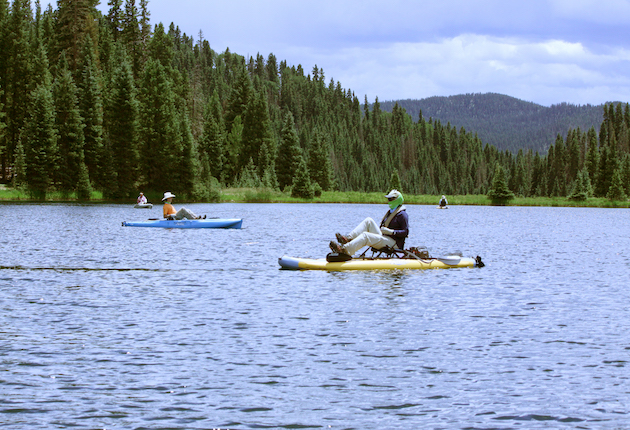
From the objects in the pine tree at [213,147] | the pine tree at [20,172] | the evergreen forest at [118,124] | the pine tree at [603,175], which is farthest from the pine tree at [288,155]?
the pine tree at [603,175]

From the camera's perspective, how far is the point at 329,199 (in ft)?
363

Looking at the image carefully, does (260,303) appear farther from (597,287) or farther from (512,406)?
(597,287)

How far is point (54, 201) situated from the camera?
75.8 metres

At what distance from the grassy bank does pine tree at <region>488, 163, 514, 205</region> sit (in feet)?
4.62

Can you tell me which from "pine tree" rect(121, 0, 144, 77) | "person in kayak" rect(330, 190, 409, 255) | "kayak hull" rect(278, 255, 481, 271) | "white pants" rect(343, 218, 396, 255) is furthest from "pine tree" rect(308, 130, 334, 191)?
"white pants" rect(343, 218, 396, 255)

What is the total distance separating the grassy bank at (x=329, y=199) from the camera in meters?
73.4

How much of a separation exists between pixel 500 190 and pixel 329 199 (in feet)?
116

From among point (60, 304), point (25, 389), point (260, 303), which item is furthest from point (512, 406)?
point (60, 304)

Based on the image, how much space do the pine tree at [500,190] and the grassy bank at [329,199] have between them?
1409 mm

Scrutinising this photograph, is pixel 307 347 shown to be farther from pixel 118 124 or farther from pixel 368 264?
pixel 118 124

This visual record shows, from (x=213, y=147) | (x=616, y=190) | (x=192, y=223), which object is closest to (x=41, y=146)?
(x=213, y=147)

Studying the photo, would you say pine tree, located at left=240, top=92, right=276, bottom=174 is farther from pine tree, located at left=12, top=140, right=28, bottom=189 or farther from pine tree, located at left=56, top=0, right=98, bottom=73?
pine tree, located at left=12, top=140, right=28, bottom=189

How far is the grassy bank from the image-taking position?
73.4m

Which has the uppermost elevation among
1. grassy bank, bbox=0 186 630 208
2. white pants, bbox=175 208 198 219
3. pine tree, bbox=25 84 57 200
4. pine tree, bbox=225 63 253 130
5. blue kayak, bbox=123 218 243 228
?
pine tree, bbox=225 63 253 130
